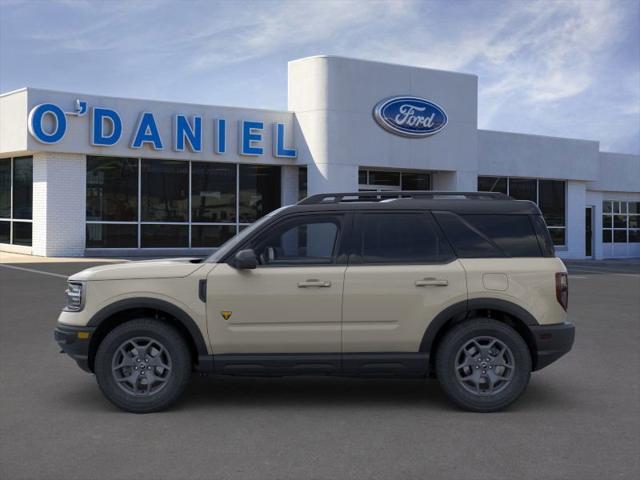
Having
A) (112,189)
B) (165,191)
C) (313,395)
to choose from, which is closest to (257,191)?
(165,191)

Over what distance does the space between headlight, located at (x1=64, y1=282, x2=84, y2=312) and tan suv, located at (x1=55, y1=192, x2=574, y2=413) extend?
0.04 feet

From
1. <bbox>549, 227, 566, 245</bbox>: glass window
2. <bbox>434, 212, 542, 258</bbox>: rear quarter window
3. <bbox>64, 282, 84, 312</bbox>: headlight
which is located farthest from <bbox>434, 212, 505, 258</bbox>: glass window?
<bbox>549, 227, 566, 245</bbox>: glass window

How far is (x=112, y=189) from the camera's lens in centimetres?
2419

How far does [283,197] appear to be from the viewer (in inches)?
1073

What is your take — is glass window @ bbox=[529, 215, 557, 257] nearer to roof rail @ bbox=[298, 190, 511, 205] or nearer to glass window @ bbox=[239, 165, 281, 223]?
roof rail @ bbox=[298, 190, 511, 205]

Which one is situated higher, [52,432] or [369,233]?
[369,233]

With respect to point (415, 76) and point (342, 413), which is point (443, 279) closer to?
point (342, 413)

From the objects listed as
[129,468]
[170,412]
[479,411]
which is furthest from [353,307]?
[129,468]

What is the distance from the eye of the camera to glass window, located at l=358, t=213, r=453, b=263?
244 inches

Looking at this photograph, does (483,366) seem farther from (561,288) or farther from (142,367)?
(142,367)

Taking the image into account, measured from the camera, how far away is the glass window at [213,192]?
84.1 ft

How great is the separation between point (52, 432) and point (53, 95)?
19.3 m

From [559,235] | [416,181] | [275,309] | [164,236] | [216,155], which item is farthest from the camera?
[559,235]

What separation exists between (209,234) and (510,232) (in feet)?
67.3
